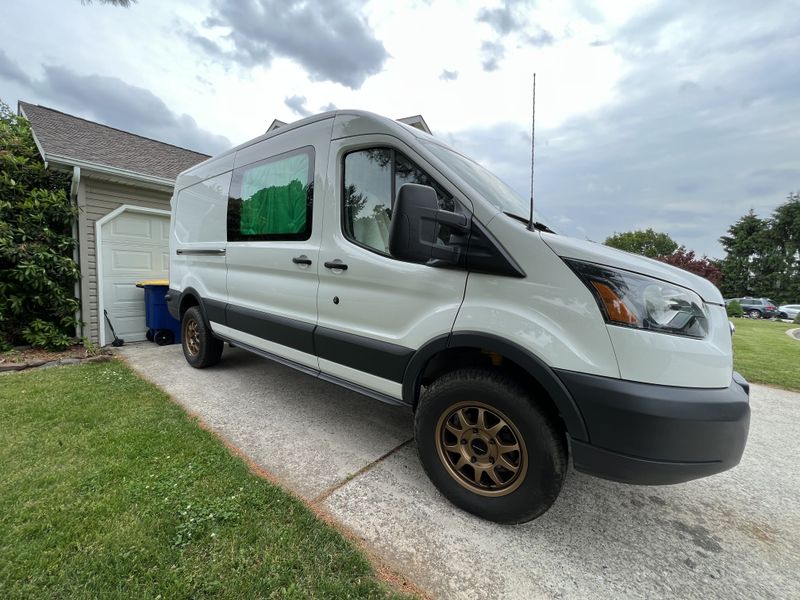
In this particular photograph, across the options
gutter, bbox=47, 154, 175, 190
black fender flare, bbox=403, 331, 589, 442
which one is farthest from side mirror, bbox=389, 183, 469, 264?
gutter, bbox=47, 154, 175, 190

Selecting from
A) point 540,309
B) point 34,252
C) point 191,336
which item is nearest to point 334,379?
point 540,309

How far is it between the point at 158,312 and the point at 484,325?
584 centimetres

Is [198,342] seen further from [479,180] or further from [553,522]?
[553,522]

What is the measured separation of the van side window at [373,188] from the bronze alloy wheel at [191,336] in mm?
3030

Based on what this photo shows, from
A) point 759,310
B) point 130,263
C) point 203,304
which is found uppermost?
point 130,263

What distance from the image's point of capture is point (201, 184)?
4.18 metres

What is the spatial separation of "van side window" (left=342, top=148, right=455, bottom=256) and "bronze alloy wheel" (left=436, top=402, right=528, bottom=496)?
107 cm

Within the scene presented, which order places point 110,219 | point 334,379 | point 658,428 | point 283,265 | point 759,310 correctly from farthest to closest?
1. point 759,310
2. point 110,219
3. point 283,265
4. point 334,379
5. point 658,428

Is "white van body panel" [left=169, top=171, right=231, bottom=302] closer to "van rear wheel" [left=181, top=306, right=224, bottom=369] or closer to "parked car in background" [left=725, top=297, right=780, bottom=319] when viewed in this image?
"van rear wheel" [left=181, top=306, right=224, bottom=369]

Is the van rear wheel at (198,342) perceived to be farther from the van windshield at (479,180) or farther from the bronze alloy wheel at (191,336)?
the van windshield at (479,180)

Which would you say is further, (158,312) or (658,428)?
(158,312)

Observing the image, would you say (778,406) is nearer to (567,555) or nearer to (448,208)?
(567,555)

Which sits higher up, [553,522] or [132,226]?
[132,226]

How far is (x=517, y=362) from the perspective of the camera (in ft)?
5.65
